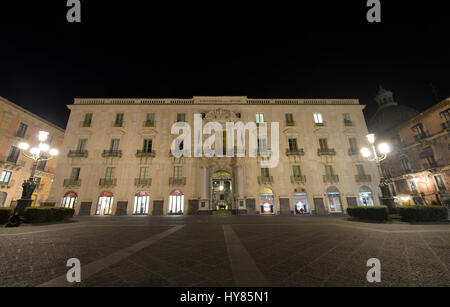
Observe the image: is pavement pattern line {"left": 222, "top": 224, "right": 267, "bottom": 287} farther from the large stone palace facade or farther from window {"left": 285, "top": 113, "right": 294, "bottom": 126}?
window {"left": 285, "top": 113, "right": 294, "bottom": 126}

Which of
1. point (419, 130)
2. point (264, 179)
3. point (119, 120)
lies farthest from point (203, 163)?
point (419, 130)

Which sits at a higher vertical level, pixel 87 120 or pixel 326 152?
pixel 87 120

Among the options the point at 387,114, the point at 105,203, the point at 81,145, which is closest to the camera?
the point at 105,203

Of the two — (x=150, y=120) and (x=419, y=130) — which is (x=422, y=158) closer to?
(x=419, y=130)

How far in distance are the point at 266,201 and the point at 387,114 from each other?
3930cm

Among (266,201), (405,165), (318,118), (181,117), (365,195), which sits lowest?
(266,201)

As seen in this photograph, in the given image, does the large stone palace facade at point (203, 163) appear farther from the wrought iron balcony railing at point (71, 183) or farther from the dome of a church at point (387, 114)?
the dome of a church at point (387, 114)

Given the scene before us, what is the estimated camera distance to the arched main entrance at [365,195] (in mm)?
19294

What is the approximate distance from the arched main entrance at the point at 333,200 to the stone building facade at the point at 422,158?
1110 cm

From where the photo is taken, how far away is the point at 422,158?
2314 centimetres

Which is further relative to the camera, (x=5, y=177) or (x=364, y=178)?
(x=5, y=177)

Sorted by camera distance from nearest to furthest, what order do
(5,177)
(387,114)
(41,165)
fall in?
(5,177) < (41,165) < (387,114)

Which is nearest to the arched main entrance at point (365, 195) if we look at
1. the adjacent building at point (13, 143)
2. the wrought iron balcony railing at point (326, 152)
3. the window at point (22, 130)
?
the wrought iron balcony railing at point (326, 152)
